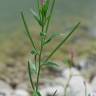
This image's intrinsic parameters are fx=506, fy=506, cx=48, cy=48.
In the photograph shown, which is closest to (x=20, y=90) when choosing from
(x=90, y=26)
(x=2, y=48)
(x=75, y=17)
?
(x=2, y=48)

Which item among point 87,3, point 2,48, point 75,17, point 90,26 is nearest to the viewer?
point 2,48

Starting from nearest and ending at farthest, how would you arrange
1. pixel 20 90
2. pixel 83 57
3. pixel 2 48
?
1. pixel 20 90
2. pixel 83 57
3. pixel 2 48

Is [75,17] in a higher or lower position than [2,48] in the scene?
higher

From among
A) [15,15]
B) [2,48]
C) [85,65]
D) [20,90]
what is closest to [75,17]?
[15,15]

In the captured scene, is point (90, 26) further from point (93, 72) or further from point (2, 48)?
point (93, 72)

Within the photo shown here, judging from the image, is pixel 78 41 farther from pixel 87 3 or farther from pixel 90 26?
pixel 87 3

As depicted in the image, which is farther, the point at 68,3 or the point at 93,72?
the point at 68,3

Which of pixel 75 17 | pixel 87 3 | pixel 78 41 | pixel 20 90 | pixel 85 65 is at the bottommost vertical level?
pixel 20 90
